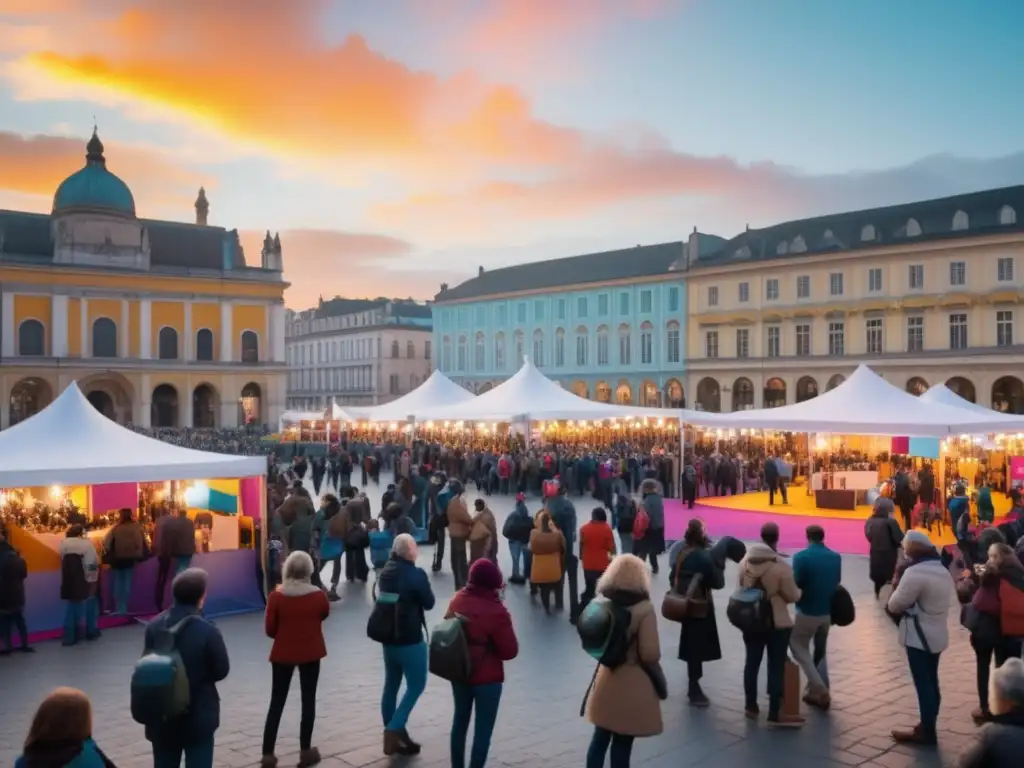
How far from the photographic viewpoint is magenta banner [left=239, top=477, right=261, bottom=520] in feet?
39.4

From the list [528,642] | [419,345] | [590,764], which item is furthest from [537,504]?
[419,345]

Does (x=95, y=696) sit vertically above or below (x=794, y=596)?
below

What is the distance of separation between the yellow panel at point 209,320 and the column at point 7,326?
9258 millimetres

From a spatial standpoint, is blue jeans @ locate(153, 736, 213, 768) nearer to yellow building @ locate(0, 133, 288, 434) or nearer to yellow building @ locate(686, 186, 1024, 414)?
yellow building @ locate(686, 186, 1024, 414)

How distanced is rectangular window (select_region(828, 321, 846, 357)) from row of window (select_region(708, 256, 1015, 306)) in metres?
1.63

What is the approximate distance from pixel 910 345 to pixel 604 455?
1021 inches

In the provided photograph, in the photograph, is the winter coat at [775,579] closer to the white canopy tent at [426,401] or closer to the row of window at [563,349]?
the white canopy tent at [426,401]

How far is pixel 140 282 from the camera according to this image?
50.7m

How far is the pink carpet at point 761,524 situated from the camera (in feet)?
52.8

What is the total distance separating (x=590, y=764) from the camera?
17.0ft

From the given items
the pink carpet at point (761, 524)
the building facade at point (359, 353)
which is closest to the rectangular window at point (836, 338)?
the pink carpet at point (761, 524)

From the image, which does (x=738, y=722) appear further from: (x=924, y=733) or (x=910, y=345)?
(x=910, y=345)

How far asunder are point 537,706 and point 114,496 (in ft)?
26.0

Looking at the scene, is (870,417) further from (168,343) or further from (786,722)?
(168,343)
